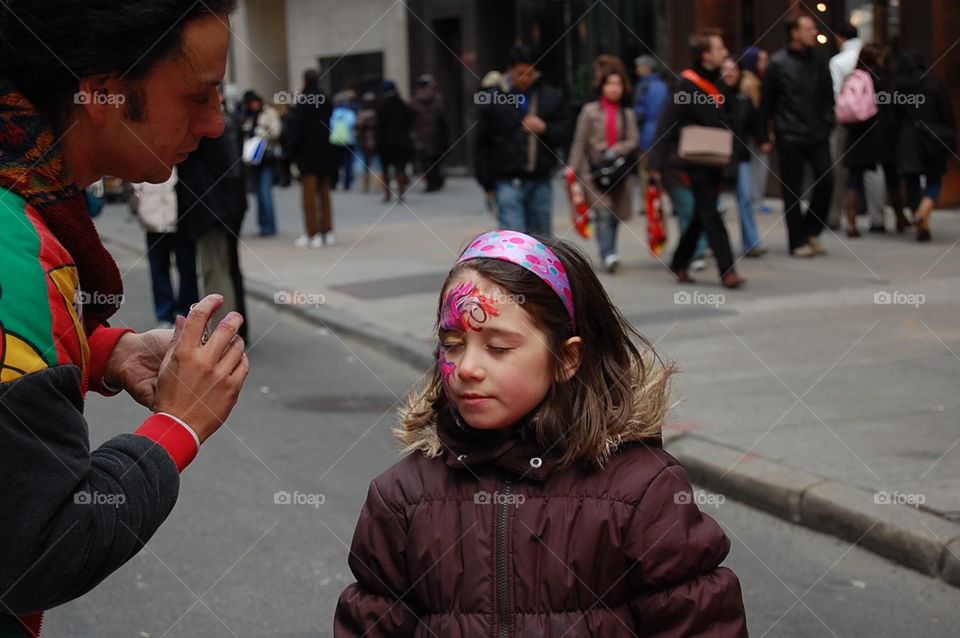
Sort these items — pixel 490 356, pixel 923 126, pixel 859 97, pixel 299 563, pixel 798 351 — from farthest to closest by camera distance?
pixel 859 97
pixel 923 126
pixel 798 351
pixel 299 563
pixel 490 356

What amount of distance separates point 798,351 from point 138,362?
6.49m

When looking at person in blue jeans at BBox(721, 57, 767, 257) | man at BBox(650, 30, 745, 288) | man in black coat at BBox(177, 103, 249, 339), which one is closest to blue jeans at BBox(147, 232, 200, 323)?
man in black coat at BBox(177, 103, 249, 339)

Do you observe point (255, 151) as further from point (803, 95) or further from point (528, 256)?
point (528, 256)

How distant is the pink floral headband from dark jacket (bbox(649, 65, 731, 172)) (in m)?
9.04

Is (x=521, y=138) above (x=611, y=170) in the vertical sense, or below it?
above

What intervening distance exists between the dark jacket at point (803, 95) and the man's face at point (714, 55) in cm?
147

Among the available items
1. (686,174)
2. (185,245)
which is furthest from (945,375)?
(185,245)

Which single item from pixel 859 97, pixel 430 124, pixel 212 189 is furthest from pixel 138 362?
pixel 430 124

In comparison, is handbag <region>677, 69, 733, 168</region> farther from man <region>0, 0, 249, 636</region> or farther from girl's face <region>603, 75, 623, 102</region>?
man <region>0, 0, 249, 636</region>

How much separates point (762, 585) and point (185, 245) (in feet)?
20.2

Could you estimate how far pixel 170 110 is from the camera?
1824mm

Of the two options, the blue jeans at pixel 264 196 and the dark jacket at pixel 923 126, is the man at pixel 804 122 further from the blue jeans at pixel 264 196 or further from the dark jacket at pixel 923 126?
the blue jeans at pixel 264 196

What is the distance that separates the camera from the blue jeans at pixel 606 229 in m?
12.0

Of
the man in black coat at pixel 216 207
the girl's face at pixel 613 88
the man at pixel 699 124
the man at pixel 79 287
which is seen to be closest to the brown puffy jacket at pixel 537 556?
the man at pixel 79 287
